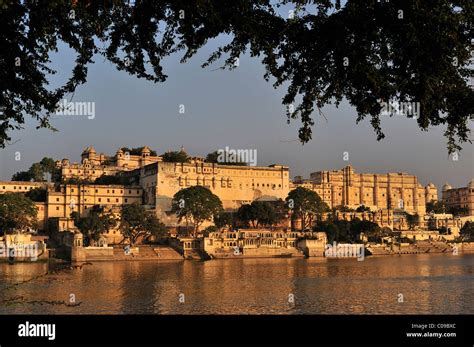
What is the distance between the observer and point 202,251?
6125cm

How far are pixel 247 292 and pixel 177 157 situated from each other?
2399 inches

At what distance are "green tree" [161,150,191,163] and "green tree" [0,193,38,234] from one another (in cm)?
2854

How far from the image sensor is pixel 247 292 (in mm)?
28656

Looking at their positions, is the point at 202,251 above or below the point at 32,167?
below

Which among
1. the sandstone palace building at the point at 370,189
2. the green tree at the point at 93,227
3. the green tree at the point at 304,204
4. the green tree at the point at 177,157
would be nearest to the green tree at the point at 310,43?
the green tree at the point at 93,227

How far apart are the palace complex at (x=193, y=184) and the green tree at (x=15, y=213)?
417cm

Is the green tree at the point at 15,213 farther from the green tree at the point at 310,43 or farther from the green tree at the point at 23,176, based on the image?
the green tree at the point at 310,43

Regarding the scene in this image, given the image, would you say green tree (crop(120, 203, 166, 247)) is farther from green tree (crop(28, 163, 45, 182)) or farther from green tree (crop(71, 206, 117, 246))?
green tree (crop(28, 163, 45, 182))

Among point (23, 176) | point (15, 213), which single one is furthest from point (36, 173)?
point (15, 213)

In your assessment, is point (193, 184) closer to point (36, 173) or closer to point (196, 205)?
point (196, 205)
